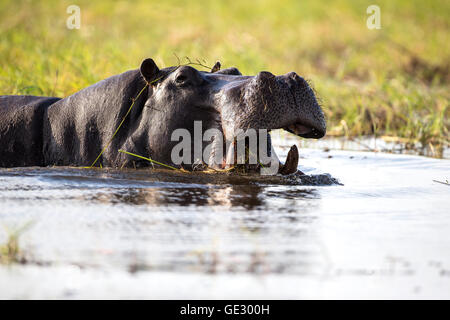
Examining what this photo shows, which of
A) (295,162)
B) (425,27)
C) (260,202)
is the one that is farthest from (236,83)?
(425,27)

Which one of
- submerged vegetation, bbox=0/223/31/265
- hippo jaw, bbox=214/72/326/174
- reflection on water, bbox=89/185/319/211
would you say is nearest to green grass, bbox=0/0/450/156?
hippo jaw, bbox=214/72/326/174

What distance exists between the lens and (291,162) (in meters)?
4.57

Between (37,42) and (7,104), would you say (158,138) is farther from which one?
(37,42)

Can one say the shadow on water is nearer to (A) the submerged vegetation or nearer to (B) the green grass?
(A) the submerged vegetation

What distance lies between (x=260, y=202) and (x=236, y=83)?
97cm

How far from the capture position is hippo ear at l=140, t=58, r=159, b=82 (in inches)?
194

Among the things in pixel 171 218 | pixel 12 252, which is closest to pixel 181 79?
pixel 171 218

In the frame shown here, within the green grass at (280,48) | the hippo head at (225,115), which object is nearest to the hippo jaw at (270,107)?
the hippo head at (225,115)

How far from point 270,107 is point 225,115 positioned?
0.33 m

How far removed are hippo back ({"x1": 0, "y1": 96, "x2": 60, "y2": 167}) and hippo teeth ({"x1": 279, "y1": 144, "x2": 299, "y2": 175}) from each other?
1799 millimetres

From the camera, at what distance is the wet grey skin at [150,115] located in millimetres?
4371

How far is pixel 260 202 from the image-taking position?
398 centimetres

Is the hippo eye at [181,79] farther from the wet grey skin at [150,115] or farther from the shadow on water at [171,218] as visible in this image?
the shadow on water at [171,218]

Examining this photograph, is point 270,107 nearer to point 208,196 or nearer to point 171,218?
point 208,196
